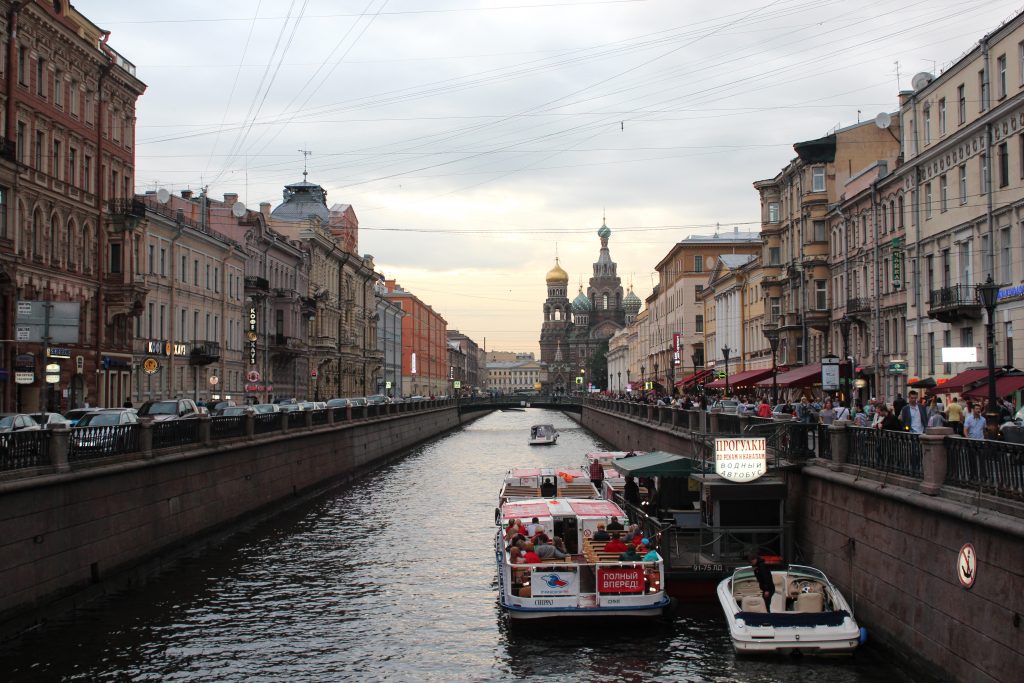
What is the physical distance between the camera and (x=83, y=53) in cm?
4956

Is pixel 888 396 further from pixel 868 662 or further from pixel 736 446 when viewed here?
pixel 868 662

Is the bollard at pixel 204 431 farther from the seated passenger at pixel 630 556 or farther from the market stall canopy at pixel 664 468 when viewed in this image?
the seated passenger at pixel 630 556

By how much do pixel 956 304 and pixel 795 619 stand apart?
24658mm

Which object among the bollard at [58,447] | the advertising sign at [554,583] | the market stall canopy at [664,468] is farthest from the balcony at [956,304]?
the bollard at [58,447]

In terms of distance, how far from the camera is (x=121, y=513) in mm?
25156

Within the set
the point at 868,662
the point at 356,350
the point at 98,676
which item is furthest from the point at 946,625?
the point at 356,350

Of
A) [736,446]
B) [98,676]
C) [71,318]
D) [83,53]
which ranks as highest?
[83,53]

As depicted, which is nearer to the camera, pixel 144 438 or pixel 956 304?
pixel 144 438

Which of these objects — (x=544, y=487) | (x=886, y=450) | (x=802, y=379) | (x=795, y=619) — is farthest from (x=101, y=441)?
(x=802, y=379)

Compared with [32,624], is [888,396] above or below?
above

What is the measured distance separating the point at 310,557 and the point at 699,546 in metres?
10.6

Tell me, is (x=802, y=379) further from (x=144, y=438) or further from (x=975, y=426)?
(x=144, y=438)

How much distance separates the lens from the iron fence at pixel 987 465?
14.8 m

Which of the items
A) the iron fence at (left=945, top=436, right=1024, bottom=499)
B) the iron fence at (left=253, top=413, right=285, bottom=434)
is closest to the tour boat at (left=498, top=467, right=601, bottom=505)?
the iron fence at (left=253, top=413, right=285, bottom=434)
